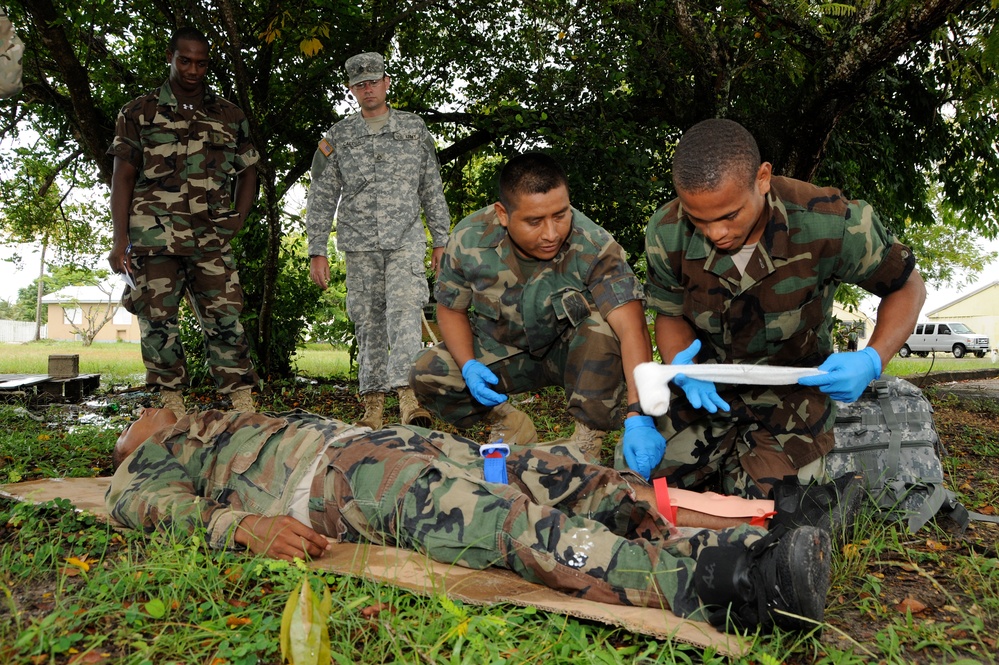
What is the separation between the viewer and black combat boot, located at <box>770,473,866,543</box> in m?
2.27

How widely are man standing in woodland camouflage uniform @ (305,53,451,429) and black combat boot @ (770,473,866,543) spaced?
95.2 inches

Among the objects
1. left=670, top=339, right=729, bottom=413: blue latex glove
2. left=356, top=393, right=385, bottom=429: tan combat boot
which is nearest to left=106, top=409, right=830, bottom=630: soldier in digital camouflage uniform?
left=670, top=339, right=729, bottom=413: blue latex glove

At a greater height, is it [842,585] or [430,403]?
[430,403]

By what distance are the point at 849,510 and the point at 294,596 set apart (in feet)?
5.51

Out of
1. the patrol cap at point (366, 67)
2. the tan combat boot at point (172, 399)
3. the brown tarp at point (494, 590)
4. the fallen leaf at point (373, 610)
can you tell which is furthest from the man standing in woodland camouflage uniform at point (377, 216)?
the fallen leaf at point (373, 610)

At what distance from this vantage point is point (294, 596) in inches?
55.2

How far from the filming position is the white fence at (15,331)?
1605 inches

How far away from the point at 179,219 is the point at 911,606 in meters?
3.72

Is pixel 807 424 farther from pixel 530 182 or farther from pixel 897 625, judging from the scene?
pixel 530 182

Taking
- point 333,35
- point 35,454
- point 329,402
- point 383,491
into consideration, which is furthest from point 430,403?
point 333,35

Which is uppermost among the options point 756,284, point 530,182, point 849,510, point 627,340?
point 530,182

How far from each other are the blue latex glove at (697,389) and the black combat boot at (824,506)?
1.10 feet

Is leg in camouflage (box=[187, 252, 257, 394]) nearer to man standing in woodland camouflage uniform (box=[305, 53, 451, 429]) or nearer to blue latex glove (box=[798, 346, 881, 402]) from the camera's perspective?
man standing in woodland camouflage uniform (box=[305, 53, 451, 429])

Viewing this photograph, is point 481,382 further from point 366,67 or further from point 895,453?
point 366,67
